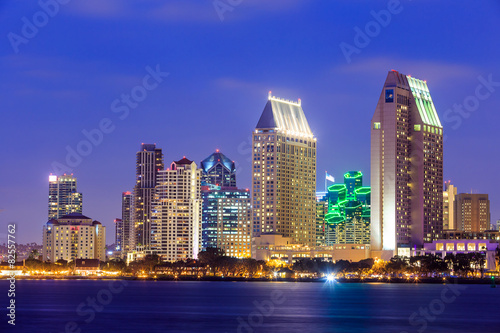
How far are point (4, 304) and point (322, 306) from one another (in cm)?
5997

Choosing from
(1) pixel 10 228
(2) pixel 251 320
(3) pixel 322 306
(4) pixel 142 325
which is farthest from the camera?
(3) pixel 322 306

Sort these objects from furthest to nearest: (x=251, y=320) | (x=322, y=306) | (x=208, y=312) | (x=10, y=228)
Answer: (x=322, y=306), (x=208, y=312), (x=251, y=320), (x=10, y=228)

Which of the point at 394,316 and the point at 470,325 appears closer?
the point at 470,325

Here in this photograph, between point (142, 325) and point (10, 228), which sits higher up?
point (10, 228)

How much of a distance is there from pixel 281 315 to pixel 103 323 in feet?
98.3

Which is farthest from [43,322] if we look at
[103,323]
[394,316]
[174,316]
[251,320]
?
[394,316]

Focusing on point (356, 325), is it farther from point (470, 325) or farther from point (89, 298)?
point (89, 298)

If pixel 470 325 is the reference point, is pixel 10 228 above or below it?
above

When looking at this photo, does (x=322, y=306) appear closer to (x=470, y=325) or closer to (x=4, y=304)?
(x=470, y=325)

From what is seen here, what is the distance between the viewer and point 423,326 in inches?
5295

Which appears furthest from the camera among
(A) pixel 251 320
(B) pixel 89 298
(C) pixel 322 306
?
(B) pixel 89 298

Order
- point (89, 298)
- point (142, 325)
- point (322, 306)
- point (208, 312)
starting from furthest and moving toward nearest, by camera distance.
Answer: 1. point (89, 298)
2. point (322, 306)
3. point (208, 312)
4. point (142, 325)

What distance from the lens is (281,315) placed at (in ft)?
493

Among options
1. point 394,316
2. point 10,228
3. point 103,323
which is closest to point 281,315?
point 394,316
